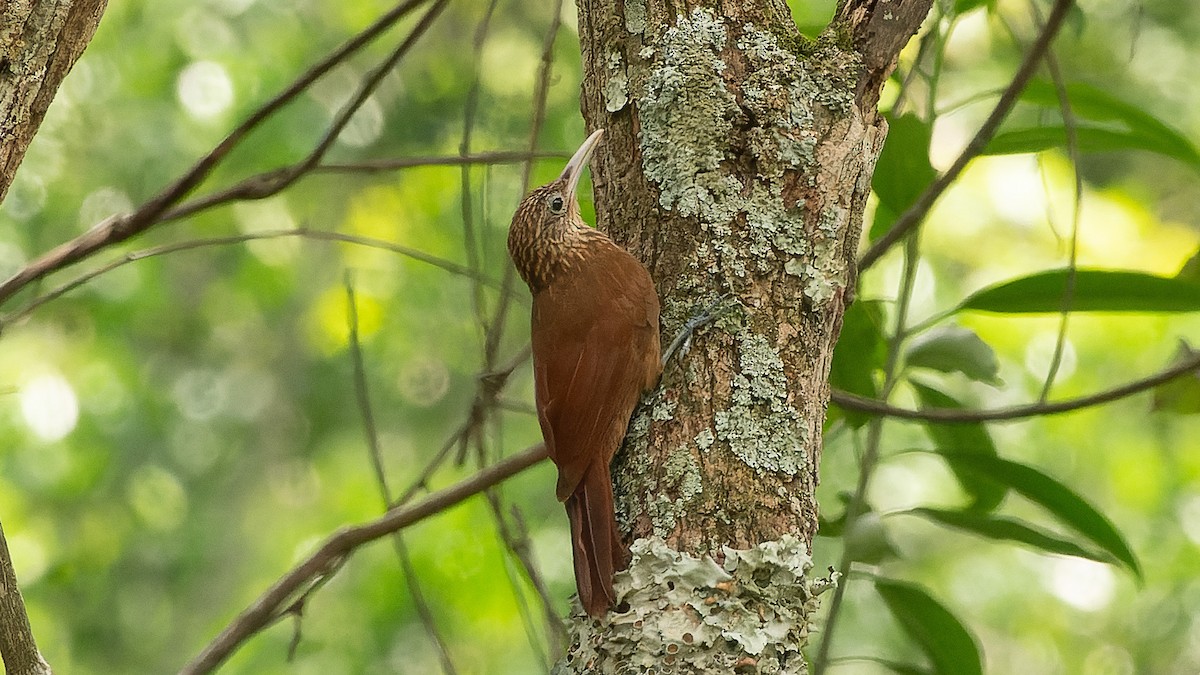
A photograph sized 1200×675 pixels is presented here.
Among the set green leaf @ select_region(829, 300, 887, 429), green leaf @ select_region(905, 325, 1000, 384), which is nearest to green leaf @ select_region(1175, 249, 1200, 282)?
green leaf @ select_region(905, 325, 1000, 384)

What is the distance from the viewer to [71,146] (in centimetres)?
564

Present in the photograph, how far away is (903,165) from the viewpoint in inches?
95.6

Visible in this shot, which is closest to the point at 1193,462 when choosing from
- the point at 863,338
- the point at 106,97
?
the point at 863,338

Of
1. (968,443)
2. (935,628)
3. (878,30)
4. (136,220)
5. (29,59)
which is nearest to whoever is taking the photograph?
(29,59)

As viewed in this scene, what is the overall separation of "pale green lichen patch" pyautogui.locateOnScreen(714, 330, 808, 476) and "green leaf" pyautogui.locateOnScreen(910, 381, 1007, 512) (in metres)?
0.89

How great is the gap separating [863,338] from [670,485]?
911 millimetres

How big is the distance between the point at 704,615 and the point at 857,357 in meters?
1.00

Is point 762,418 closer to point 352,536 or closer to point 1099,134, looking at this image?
point 352,536

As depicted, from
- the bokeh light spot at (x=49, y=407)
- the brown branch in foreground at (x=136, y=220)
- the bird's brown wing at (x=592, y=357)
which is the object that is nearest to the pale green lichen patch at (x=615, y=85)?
the bird's brown wing at (x=592, y=357)

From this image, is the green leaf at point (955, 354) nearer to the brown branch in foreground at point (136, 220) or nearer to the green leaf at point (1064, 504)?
the green leaf at point (1064, 504)

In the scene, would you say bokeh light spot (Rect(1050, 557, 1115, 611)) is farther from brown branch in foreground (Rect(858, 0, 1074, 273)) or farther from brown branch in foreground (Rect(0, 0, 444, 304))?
brown branch in foreground (Rect(0, 0, 444, 304))

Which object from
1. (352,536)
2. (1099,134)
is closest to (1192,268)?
(1099,134)

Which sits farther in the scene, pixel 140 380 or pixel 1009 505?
pixel 1009 505

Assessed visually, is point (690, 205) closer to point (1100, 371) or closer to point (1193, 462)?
point (1100, 371)
